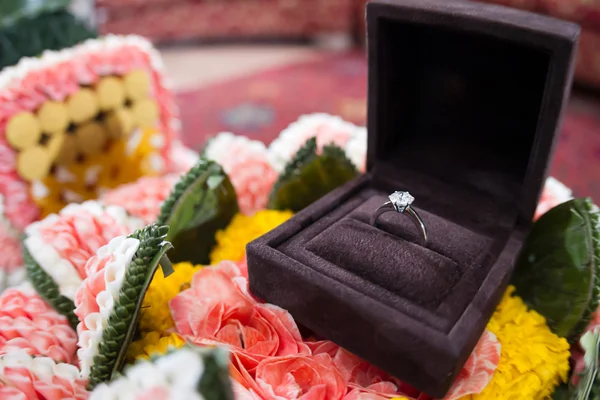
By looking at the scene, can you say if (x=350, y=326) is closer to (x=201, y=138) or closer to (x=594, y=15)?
(x=201, y=138)

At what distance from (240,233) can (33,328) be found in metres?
0.28

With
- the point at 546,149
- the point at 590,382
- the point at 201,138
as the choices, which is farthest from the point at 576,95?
the point at 590,382

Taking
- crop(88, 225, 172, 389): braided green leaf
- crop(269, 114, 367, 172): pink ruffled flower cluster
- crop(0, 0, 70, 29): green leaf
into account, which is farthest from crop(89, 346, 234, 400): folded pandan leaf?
crop(0, 0, 70, 29): green leaf

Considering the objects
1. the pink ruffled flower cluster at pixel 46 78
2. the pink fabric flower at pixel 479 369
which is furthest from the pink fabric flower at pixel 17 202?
the pink fabric flower at pixel 479 369

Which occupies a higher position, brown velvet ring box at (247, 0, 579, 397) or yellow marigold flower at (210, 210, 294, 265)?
brown velvet ring box at (247, 0, 579, 397)

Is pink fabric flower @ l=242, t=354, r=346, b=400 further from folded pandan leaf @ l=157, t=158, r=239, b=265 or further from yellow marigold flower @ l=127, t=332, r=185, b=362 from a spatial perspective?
folded pandan leaf @ l=157, t=158, r=239, b=265

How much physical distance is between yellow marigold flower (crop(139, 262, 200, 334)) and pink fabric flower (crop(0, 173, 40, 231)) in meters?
0.44

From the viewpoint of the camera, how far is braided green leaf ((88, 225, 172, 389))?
19.1 inches

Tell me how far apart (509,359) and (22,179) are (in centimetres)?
84

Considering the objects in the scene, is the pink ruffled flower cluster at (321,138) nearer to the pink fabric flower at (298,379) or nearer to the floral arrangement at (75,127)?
the floral arrangement at (75,127)

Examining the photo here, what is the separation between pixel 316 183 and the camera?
748mm

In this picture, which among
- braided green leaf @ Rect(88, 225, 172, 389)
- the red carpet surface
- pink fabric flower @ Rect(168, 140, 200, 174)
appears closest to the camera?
braided green leaf @ Rect(88, 225, 172, 389)

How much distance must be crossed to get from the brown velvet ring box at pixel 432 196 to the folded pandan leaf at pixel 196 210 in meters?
0.13

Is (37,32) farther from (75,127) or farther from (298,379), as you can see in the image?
(298,379)
